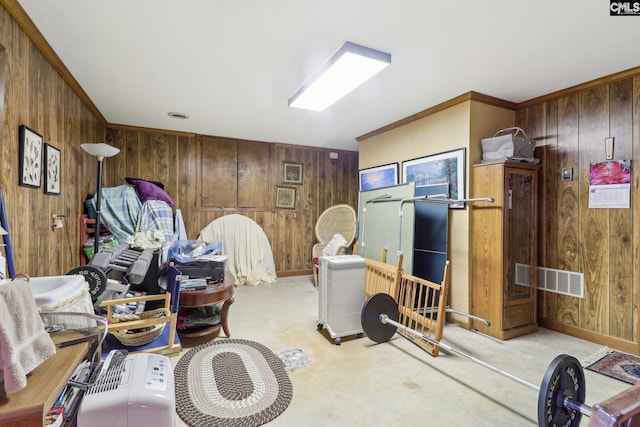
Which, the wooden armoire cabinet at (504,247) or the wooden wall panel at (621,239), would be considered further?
the wooden armoire cabinet at (504,247)

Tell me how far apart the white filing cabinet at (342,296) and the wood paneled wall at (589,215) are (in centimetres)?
200

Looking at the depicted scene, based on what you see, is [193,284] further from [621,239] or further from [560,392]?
[621,239]

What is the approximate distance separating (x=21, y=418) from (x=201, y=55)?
93.9 inches

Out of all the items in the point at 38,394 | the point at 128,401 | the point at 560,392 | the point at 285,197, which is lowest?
the point at 560,392

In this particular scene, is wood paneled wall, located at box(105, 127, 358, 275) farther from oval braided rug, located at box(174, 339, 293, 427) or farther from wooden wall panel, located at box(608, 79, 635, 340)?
wooden wall panel, located at box(608, 79, 635, 340)

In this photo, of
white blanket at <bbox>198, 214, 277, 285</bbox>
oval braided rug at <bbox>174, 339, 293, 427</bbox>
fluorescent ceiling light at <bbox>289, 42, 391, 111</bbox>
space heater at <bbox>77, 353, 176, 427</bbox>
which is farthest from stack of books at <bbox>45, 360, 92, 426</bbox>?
white blanket at <bbox>198, 214, 277, 285</bbox>

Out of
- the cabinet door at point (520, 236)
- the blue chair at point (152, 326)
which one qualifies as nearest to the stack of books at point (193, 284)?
the blue chair at point (152, 326)

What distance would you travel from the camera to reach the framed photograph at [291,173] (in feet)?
17.9

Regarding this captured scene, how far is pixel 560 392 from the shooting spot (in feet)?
4.49

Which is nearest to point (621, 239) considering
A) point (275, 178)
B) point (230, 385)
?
point (230, 385)

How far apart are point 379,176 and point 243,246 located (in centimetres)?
247

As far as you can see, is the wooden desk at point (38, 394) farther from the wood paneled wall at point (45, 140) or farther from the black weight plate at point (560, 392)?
the black weight plate at point (560, 392)

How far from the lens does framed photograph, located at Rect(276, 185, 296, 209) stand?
5.44 meters

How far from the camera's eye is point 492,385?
2.08m
